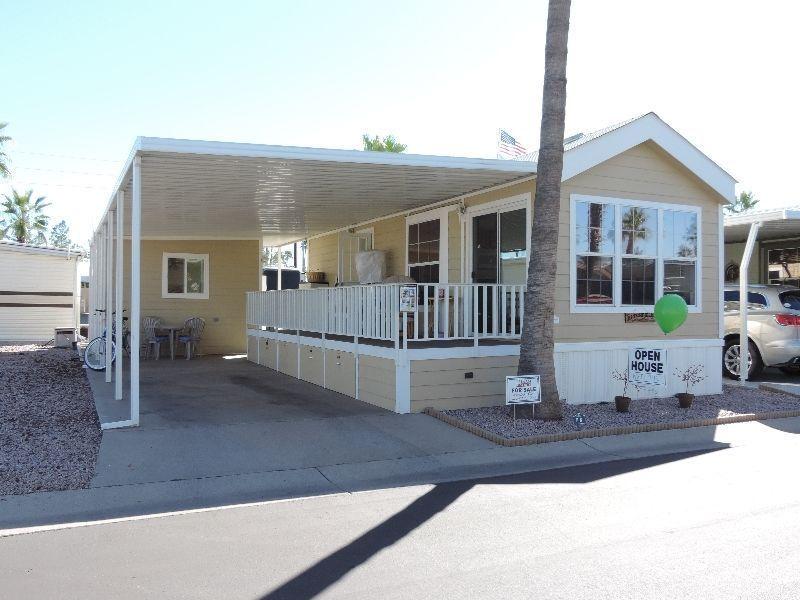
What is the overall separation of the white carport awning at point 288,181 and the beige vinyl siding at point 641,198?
1.36 metres

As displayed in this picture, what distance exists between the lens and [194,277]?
57.2 feet

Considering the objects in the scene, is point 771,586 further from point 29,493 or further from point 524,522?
point 29,493

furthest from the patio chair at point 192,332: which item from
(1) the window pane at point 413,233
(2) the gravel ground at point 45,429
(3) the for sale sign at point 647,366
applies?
(3) the for sale sign at point 647,366

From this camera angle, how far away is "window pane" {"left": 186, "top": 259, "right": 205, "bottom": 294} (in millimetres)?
17375

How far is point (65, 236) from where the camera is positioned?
10294 centimetres

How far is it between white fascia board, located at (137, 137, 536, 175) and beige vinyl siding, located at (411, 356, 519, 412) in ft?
8.22

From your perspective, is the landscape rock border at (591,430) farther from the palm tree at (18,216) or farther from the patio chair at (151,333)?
the palm tree at (18,216)

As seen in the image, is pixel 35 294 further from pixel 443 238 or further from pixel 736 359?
pixel 736 359

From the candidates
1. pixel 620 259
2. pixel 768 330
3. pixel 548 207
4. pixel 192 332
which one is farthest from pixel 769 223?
pixel 192 332

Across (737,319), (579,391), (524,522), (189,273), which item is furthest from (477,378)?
(189,273)

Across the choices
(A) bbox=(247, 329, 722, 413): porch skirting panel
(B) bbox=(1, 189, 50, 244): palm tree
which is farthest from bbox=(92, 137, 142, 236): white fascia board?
(B) bbox=(1, 189, 50, 244): palm tree

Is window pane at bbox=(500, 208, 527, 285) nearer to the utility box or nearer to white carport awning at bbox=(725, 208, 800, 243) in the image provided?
white carport awning at bbox=(725, 208, 800, 243)

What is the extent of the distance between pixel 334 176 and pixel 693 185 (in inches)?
227

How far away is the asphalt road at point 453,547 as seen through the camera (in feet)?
12.7
